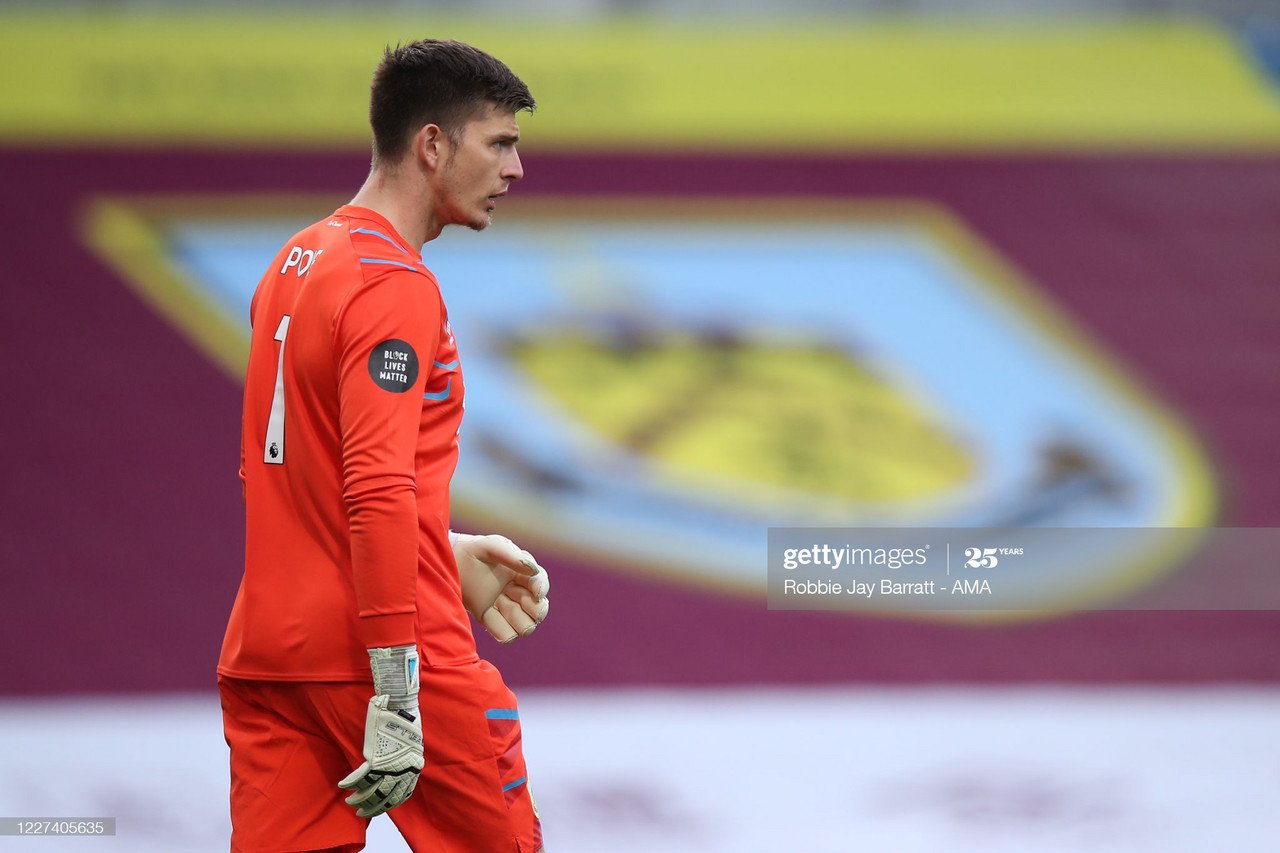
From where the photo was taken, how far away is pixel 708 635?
5973 millimetres

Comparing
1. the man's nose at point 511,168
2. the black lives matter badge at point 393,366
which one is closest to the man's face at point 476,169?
the man's nose at point 511,168

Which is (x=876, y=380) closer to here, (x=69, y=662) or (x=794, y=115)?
(x=794, y=115)

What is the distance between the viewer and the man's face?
213 centimetres

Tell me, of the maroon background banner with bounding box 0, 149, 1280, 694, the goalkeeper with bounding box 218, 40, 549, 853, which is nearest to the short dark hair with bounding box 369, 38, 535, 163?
the goalkeeper with bounding box 218, 40, 549, 853

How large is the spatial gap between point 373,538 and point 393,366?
8.9 inches

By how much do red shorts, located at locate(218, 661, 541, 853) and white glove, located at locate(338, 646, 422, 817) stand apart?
81 mm

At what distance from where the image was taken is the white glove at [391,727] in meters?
1.89

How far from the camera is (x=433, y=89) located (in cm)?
211

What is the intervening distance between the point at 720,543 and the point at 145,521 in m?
2.34

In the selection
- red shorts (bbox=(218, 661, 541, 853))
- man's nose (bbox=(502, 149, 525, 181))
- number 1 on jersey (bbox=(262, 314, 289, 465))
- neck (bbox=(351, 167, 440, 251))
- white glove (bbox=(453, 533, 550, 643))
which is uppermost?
man's nose (bbox=(502, 149, 525, 181))

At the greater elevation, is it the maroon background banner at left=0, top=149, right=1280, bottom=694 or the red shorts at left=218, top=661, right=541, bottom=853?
the maroon background banner at left=0, top=149, right=1280, bottom=694
